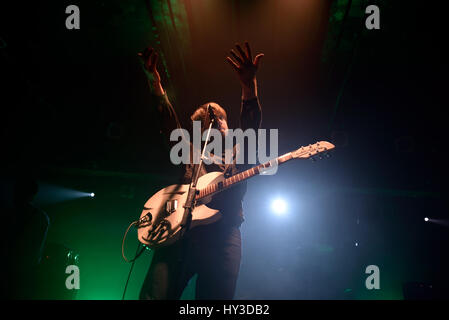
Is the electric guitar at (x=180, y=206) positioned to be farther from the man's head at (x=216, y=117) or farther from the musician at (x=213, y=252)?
the man's head at (x=216, y=117)

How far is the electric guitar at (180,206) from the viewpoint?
1.90 m

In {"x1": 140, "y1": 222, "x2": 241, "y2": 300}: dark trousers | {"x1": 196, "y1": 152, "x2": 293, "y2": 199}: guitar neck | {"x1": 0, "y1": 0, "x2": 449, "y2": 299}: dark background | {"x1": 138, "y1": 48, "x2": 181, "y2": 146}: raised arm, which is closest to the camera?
{"x1": 140, "y1": 222, "x2": 241, "y2": 300}: dark trousers

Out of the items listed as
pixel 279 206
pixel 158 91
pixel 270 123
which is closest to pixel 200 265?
pixel 158 91

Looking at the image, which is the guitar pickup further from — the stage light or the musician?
the stage light

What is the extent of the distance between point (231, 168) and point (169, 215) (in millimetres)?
784

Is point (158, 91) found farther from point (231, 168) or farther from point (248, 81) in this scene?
point (231, 168)

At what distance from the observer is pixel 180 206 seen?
2.06 metres

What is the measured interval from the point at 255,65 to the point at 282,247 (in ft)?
15.9

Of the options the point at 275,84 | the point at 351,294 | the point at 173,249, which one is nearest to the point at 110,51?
the point at 275,84

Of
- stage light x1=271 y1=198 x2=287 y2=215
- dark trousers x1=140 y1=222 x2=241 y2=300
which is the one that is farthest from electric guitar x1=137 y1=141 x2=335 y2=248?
stage light x1=271 y1=198 x2=287 y2=215

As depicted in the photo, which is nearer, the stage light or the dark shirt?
the dark shirt

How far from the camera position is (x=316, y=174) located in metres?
5.99

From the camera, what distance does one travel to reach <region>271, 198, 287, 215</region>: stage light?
5.92 m

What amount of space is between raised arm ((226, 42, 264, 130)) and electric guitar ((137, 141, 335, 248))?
48cm
